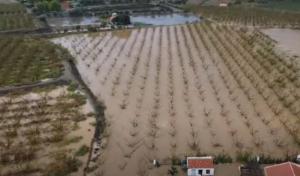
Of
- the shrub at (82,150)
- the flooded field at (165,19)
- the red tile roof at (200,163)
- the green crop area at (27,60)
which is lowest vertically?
the shrub at (82,150)

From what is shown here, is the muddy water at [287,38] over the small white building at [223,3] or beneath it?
beneath

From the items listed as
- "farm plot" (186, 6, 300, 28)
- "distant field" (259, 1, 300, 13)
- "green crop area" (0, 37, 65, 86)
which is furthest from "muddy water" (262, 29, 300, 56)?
"green crop area" (0, 37, 65, 86)

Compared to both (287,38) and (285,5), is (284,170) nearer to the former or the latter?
(287,38)

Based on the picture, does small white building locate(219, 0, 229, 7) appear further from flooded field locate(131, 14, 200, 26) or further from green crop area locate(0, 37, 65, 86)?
green crop area locate(0, 37, 65, 86)

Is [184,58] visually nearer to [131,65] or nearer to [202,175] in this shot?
[131,65]

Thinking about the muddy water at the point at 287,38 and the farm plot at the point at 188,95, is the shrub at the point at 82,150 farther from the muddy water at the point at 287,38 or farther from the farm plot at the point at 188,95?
the muddy water at the point at 287,38

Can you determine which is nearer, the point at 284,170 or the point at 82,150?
the point at 284,170

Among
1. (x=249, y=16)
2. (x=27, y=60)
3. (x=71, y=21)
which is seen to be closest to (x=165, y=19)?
(x=249, y=16)

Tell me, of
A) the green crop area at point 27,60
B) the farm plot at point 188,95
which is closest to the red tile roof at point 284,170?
the farm plot at point 188,95
